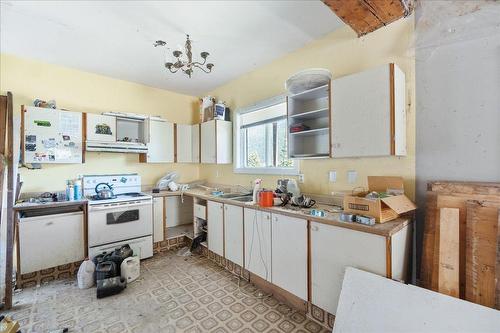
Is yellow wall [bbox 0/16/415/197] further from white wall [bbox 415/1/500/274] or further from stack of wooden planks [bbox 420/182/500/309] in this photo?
stack of wooden planks [bbox 420/182/500/309]

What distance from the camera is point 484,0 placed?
154cm

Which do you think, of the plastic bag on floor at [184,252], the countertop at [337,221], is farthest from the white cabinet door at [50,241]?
the countertop at [337,221]

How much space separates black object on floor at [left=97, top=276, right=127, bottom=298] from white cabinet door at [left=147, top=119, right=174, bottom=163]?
1.82m

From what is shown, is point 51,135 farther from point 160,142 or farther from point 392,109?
point 392,109

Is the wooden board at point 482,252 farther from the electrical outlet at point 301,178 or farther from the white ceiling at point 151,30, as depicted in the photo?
the white ceiling at point 151,30

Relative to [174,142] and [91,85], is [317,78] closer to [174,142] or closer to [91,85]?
[174,142]

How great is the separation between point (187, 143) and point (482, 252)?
12.9 ft

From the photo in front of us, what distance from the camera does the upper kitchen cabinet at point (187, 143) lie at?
157 inches

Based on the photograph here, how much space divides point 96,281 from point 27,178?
1699 mm

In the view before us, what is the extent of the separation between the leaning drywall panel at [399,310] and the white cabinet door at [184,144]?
3.26 metres

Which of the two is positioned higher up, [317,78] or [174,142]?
[317,78]

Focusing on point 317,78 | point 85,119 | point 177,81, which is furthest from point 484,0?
point 85,119

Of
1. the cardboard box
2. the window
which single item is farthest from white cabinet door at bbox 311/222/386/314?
the window

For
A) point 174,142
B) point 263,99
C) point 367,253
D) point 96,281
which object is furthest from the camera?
point 174,142
